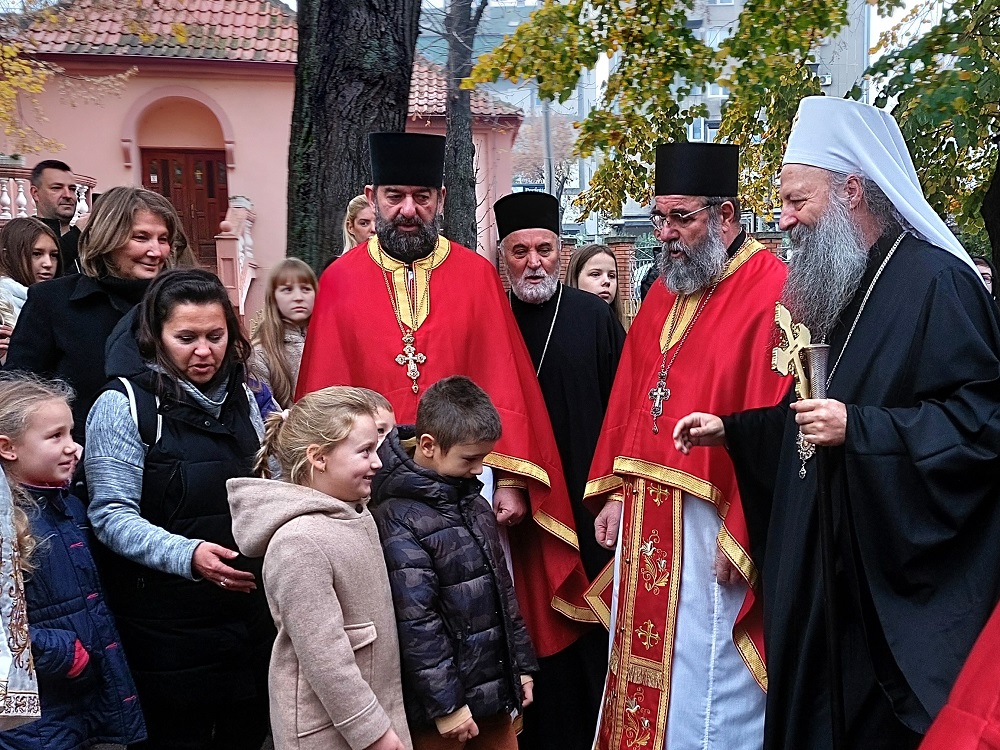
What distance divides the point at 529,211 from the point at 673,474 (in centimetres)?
155

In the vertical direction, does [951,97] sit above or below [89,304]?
above

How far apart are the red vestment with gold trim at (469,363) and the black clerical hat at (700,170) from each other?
814 mm

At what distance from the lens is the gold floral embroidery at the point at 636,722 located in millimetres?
4156

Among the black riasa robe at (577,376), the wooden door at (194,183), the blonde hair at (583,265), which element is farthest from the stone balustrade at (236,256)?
the black riasa robe at (577,376)

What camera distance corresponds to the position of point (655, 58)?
790 centimetres

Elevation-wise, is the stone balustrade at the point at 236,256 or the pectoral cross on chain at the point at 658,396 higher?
the pectoral cross on chain at the point at 658,396

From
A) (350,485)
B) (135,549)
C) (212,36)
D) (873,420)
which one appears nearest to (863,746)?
(873,420)

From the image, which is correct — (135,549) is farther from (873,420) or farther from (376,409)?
(873,420)

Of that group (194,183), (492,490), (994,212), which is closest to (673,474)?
(492,490)

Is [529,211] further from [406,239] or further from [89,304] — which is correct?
[89,304]

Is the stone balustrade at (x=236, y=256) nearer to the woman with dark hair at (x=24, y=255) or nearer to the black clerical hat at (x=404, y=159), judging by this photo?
the woman with dark hair at (x=24, y=255)

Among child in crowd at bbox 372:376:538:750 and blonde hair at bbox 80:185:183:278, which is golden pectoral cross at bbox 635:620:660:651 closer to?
child in crowd at bbox 372:376:538:750

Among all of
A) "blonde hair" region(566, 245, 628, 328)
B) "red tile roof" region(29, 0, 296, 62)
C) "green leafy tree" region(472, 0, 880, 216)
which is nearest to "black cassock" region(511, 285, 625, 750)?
"blonde hair" region(566, 245, 628, 328)

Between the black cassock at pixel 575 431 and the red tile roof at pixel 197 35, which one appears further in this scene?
the red tile roof at pixel 197 35
